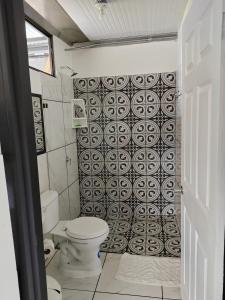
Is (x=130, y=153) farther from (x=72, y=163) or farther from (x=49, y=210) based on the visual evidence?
(x=49, y=210)

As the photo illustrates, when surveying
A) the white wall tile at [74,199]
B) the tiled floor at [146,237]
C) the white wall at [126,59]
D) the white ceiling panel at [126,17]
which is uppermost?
the white ceiling panel at [126,17]

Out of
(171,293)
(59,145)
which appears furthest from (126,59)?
(171,293)

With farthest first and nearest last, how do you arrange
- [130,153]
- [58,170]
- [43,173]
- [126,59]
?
[130,153] → [126,59] → [58,170] → [43,173]

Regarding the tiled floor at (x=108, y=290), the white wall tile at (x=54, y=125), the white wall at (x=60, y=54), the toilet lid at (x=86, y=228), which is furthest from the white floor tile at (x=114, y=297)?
the white wall at (x=60, y=54)

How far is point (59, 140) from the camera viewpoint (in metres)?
2.70

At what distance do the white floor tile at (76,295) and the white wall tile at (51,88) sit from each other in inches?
68.7

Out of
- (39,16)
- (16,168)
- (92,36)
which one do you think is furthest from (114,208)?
(16,168)

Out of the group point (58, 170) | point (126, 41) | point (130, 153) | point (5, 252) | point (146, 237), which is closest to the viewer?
point (5, 252)

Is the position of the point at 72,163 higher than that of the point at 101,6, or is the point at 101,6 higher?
the point at 101,6

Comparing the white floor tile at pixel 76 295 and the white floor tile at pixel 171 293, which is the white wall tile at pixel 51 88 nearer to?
the white floor tile at pixel 76 295

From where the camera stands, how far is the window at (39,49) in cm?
241

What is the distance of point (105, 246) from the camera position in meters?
2.65

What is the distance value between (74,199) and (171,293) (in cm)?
166

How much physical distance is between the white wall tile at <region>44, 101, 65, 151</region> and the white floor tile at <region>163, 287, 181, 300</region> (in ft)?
5.35
